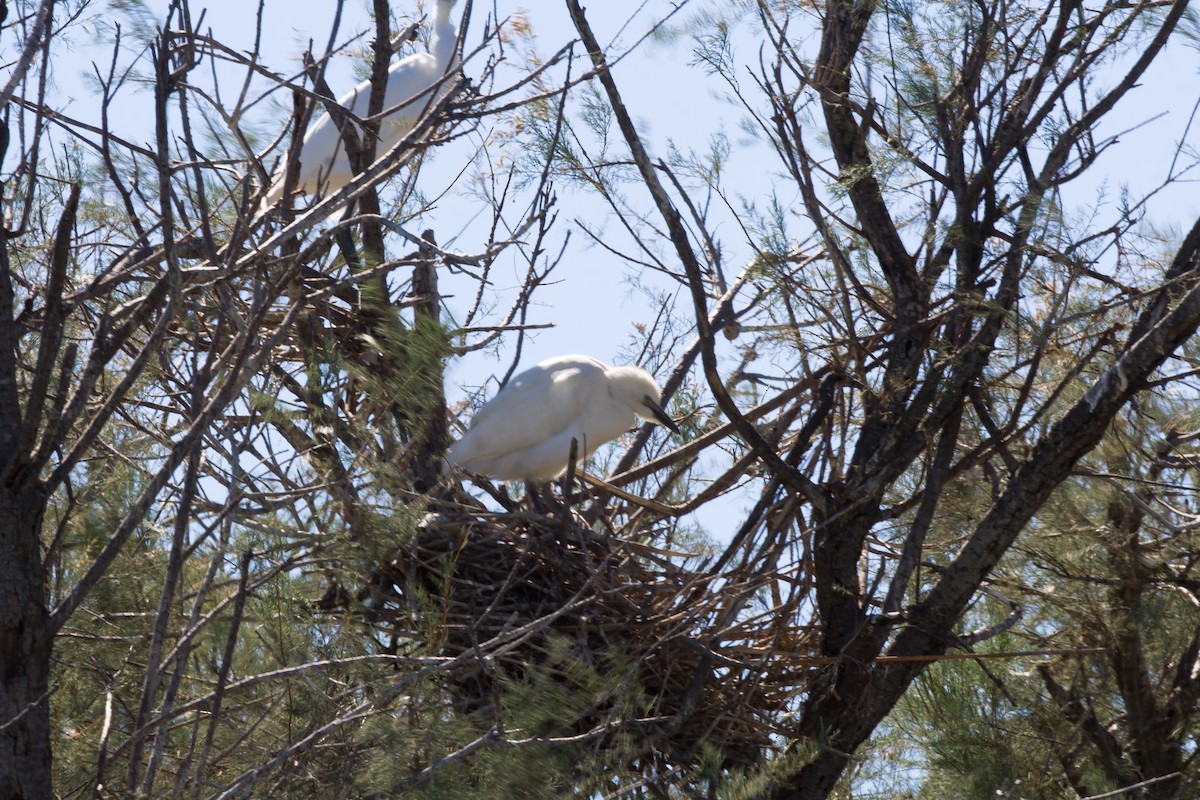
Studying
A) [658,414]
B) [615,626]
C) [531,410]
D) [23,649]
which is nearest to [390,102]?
[531,410]

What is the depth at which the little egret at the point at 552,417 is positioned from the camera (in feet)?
13.6

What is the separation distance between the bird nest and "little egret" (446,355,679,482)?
48 cm

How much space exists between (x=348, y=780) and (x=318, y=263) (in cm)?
194

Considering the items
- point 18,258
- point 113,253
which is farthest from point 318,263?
point 18,258

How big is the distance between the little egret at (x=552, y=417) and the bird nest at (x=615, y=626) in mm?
480

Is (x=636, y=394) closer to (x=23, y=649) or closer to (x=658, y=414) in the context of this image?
(x=658, y=414)

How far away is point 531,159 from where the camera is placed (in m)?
3.57

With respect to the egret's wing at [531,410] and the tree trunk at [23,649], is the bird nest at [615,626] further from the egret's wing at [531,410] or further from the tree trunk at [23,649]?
the tree trunk at [23,649]

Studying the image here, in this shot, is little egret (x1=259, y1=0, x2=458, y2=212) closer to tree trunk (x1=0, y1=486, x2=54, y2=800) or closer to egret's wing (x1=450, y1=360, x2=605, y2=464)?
egret's wing (x1=450, y1=360, x2=605, y2=464)

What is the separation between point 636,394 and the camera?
4.38 metres

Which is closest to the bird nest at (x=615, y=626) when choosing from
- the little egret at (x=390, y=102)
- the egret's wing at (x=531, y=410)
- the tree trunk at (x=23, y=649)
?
the egret's wing at (x=531, y=410)

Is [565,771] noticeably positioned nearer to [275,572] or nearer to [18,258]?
[275,572]

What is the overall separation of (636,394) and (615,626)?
112 centimetres

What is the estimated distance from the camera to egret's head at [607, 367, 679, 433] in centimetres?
437
